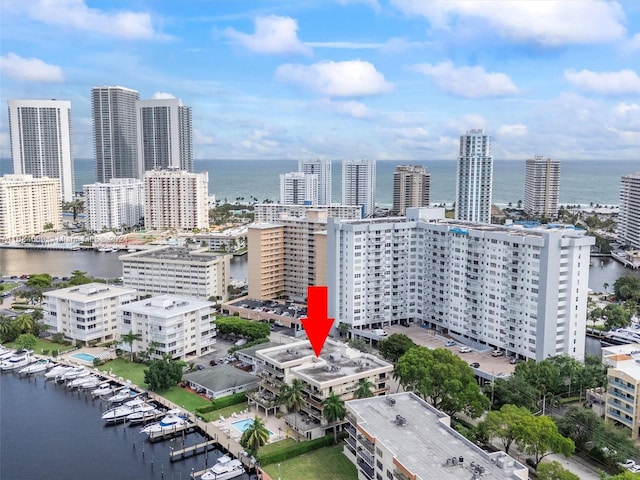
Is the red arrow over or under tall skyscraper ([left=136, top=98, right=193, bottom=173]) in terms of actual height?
under

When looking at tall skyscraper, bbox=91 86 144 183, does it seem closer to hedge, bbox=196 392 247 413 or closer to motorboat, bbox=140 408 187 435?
hedge, bbox=196 392 247 413

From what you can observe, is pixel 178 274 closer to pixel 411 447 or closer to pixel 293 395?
pixel 293 395

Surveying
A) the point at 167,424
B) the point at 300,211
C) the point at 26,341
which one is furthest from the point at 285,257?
the point at 300,211

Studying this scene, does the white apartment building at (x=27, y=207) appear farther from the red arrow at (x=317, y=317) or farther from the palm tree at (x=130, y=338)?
the palm tree at (x=130, y=338)

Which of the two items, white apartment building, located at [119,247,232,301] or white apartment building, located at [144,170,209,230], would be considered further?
white apartment building, located at [144,170,209,230]

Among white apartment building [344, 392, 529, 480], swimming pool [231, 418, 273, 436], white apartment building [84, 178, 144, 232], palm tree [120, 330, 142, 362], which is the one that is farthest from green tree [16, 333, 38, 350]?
white apartment building [84, 178, 144, 232]

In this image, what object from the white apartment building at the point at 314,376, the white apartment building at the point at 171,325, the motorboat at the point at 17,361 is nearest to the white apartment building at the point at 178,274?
the white apartment building at the point at 171,325

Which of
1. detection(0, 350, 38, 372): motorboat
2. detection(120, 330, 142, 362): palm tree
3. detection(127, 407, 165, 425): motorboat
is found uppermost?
detection(120, 330, 142, 362): palm tree
